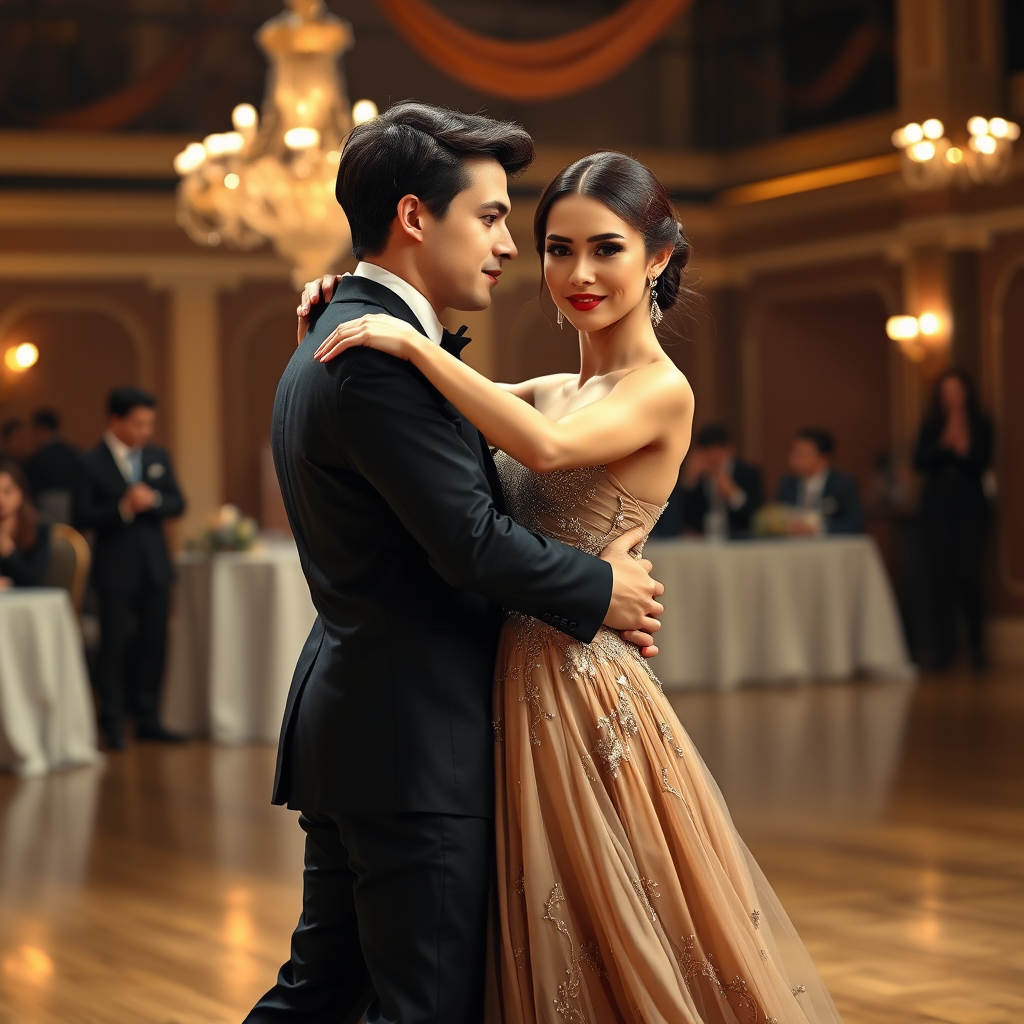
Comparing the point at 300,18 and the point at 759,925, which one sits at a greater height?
the point at 300,18

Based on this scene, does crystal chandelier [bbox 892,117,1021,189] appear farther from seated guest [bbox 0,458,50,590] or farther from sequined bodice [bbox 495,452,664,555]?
sequined bodice [bbox 495,452,664,555]

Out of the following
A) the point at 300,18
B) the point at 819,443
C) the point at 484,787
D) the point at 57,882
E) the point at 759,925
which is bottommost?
the point at 57,882

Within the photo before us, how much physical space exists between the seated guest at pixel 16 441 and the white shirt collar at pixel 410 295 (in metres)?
8.51

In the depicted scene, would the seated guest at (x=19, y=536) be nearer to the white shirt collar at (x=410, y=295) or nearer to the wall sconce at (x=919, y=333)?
the white shirt collar at (x=410, y=295)

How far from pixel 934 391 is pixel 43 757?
5.44 m

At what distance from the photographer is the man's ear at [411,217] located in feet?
7.23

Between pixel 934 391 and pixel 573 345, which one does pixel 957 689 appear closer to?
pixel 934 391

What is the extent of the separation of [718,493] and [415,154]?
24.3 ft

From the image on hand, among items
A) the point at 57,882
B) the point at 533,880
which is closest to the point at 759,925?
the point at 533,880

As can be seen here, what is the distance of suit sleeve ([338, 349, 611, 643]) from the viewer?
210cm

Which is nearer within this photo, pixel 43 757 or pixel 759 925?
pixel 759 925

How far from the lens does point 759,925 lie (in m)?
2.39

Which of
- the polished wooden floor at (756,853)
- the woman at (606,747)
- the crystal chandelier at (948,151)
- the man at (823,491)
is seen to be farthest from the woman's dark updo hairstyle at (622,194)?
the crystal chandelier at (948,151)

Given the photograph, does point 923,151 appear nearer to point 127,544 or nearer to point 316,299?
point 127,544
